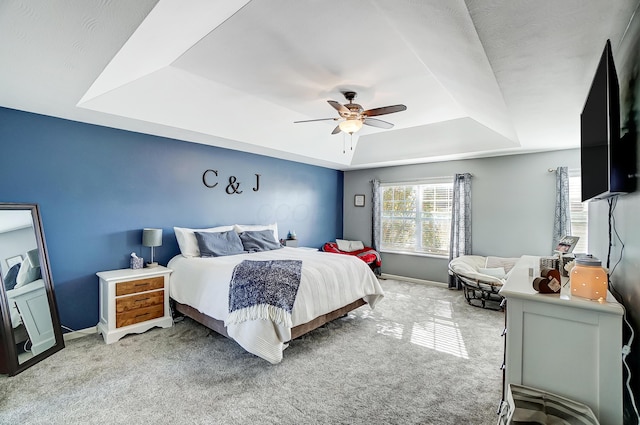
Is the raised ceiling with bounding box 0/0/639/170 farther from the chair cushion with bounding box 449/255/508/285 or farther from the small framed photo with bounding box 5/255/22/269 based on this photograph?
the chair cushion with bounding box 449/255/508/285

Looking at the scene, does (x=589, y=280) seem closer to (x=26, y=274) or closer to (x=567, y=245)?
(x=567, y=245)

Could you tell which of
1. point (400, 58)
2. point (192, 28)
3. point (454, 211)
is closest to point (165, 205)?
point (192, 28)

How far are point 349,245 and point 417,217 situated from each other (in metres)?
1.57

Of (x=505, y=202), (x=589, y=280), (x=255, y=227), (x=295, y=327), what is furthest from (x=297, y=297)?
(x=505, y=202)

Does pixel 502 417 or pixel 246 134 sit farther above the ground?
pixel 246 134

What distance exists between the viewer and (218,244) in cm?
400

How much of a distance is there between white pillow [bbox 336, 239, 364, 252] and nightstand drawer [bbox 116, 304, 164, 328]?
382 cm

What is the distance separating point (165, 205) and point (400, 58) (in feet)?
11.2

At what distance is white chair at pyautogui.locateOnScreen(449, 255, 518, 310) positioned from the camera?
4133 mm

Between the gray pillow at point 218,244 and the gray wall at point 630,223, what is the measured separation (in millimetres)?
3746

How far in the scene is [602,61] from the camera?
1.34 metres

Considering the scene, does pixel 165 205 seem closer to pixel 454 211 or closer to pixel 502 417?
pixel 502 417

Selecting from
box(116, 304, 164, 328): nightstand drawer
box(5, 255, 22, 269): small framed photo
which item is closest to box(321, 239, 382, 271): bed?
box(116, 304, 164, 328): nightstand drawer

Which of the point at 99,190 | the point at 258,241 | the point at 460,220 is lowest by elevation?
the point at 258,241
